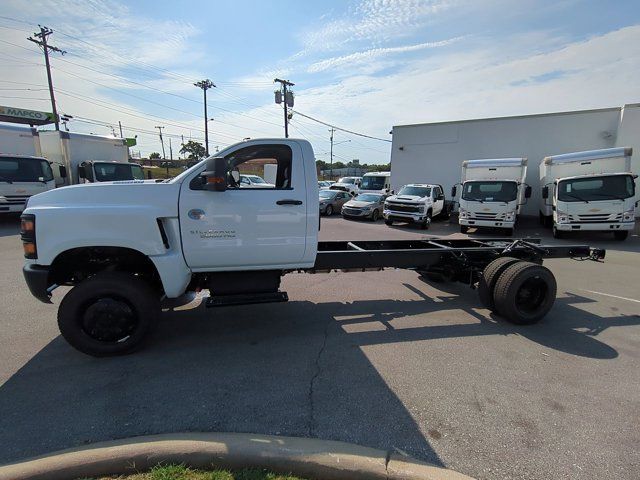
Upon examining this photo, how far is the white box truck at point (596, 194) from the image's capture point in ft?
40.0

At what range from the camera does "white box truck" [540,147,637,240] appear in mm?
12203

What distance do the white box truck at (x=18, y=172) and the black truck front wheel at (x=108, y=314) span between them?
42.9ft

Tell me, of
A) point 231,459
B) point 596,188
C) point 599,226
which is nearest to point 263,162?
point 231,459

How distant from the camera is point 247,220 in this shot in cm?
396

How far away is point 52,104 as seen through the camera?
3145cm

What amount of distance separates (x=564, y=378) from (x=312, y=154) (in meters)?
3.59

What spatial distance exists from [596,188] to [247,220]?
13846mm

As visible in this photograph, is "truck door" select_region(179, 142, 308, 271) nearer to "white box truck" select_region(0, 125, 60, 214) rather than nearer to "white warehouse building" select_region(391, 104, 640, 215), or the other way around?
"white box truck" select_region(0, 125, 60, 214)

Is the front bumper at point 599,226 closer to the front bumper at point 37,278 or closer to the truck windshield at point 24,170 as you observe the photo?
the front bumper at point 37,278

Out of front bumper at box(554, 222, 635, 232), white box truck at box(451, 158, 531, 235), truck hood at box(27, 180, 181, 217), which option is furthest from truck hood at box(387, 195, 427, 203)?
truck hood at box(27, 180, 181, 217)

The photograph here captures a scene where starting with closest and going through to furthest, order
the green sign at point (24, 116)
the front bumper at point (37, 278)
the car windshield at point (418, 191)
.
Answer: the front bumper at point (37, 278)
the car windshield at point (418, 191)
the green sign at point (24, 116)

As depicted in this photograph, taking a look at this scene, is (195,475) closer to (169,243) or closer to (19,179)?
(169,243)

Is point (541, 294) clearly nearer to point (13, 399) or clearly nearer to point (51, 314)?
point (13, 399)

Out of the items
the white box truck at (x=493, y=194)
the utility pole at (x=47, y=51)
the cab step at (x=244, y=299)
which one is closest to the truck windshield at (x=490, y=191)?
the white box truck at (x=493, y=194)
